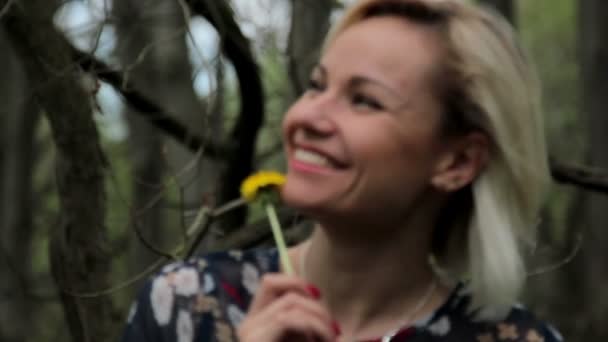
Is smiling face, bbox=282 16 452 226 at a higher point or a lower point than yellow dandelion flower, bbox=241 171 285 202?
higher

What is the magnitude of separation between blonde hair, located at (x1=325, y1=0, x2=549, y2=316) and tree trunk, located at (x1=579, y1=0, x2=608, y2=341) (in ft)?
11.0

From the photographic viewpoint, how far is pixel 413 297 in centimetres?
236

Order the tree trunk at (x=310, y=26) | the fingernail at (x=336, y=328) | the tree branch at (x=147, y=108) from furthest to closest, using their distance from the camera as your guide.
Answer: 1. the tree trunk at (x=310, y=26)
2. the tree branch at (x=147, y=108)
3. the fingernail at (x=336, y=328)

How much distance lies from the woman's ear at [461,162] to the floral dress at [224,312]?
0.83 ft

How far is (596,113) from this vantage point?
5742 mm

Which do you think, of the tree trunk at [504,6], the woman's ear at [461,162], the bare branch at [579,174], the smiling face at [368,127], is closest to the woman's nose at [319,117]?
the smiling face at [368,127]

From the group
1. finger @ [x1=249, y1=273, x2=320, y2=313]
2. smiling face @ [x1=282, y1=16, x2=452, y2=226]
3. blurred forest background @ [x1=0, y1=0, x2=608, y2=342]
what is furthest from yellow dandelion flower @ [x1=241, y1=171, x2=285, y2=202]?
blurred forest background @ [x1=0, y1=0, x2=608, y2=342]

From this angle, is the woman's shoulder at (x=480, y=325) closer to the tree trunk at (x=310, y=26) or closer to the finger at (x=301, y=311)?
the finger at (x=301, y=311)

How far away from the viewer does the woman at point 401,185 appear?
216 cm

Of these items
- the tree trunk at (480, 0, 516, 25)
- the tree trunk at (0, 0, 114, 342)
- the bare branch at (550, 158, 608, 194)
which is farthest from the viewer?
the tree trunk at (480, 0, 516, 25)

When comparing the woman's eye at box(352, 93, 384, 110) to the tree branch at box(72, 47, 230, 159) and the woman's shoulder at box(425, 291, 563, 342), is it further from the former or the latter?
the tree branch at box(72, 47, 230, 159)

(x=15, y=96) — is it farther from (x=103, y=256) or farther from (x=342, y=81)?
(x=342, y=81)

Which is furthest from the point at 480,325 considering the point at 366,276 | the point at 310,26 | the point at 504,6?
the point at 310,26

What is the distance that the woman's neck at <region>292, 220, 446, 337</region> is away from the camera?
2.27 m
